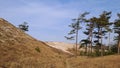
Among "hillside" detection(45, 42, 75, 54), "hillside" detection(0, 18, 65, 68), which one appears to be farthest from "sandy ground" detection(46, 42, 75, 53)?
"hillside" detection(0, 18, 65, 68)

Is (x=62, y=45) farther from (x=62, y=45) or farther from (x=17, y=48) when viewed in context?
(x=17, y=48)

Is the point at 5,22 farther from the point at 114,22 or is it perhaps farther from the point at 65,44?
the point at 65,44

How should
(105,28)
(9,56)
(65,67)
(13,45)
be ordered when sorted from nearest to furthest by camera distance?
(65,67) < (9,56) < (13,45) < (105,28)

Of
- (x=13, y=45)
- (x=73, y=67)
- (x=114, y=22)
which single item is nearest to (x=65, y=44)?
(x=114, y=22)

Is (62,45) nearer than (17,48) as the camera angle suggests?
No

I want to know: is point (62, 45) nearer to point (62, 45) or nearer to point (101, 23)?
point (62, 45)

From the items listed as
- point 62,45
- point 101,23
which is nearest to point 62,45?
point 62,45

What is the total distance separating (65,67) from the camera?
2183 centimetres

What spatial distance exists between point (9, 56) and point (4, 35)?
778 cm

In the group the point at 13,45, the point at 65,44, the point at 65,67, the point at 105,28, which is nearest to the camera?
the point at 65,67

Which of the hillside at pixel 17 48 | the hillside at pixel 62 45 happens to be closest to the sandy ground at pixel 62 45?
the hillside at pixel 62 45

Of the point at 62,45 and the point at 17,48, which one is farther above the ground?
the point at 17,48

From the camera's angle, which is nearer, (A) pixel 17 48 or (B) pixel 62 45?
(A) pixel 17 48

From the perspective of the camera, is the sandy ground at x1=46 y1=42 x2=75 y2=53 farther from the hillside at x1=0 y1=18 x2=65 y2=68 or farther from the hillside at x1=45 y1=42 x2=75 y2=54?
the hillside at x1=0 y1=18 x2=65 y2=68
